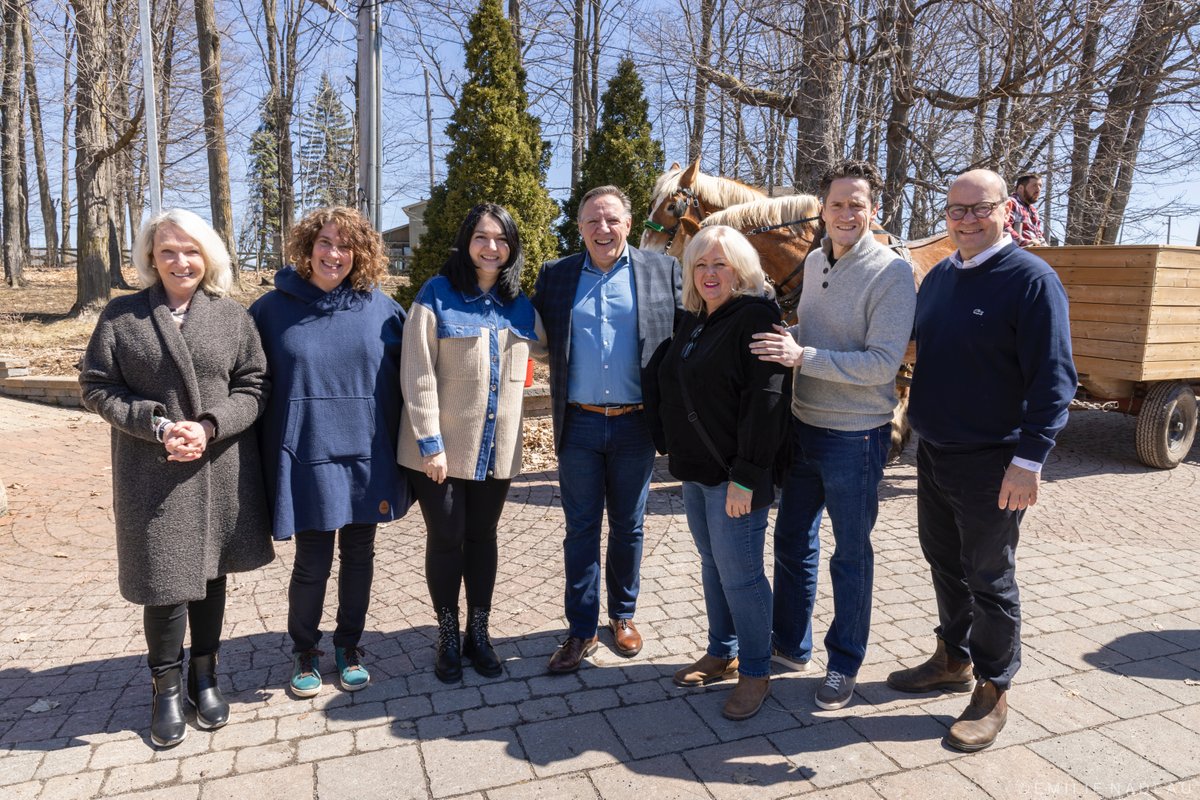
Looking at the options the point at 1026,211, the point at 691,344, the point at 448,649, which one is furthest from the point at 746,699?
the point at 1026,211

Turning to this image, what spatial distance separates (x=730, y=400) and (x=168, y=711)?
2.39 metres

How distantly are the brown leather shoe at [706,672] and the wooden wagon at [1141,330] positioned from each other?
17.5ft

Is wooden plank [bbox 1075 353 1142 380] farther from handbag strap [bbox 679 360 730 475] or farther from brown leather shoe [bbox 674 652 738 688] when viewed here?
handbag strap [bbox 679 360 730 475]

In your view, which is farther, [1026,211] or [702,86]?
[702,86]

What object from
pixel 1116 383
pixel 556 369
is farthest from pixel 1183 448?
pixel 556 369

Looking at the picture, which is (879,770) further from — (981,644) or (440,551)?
(440,551)

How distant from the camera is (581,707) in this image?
10.4 feet

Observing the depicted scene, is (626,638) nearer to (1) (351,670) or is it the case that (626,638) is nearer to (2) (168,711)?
(1) (351,670)

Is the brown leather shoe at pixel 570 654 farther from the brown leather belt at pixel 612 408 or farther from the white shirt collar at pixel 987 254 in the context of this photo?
the white shirt collar at pixel 987 254

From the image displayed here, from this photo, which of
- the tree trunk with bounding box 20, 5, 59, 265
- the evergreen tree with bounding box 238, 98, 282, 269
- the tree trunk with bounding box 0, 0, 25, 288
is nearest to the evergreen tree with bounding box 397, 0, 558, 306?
the tree trunk with bounding box 20, 5, 59, 265

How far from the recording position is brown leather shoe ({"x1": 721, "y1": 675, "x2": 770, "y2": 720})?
3.05m

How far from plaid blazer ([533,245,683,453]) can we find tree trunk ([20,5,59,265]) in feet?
52.5

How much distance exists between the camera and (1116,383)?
6934mm

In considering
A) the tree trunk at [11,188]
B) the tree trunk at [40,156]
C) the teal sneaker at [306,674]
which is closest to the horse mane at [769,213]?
the teal sneaker at [306,674]
